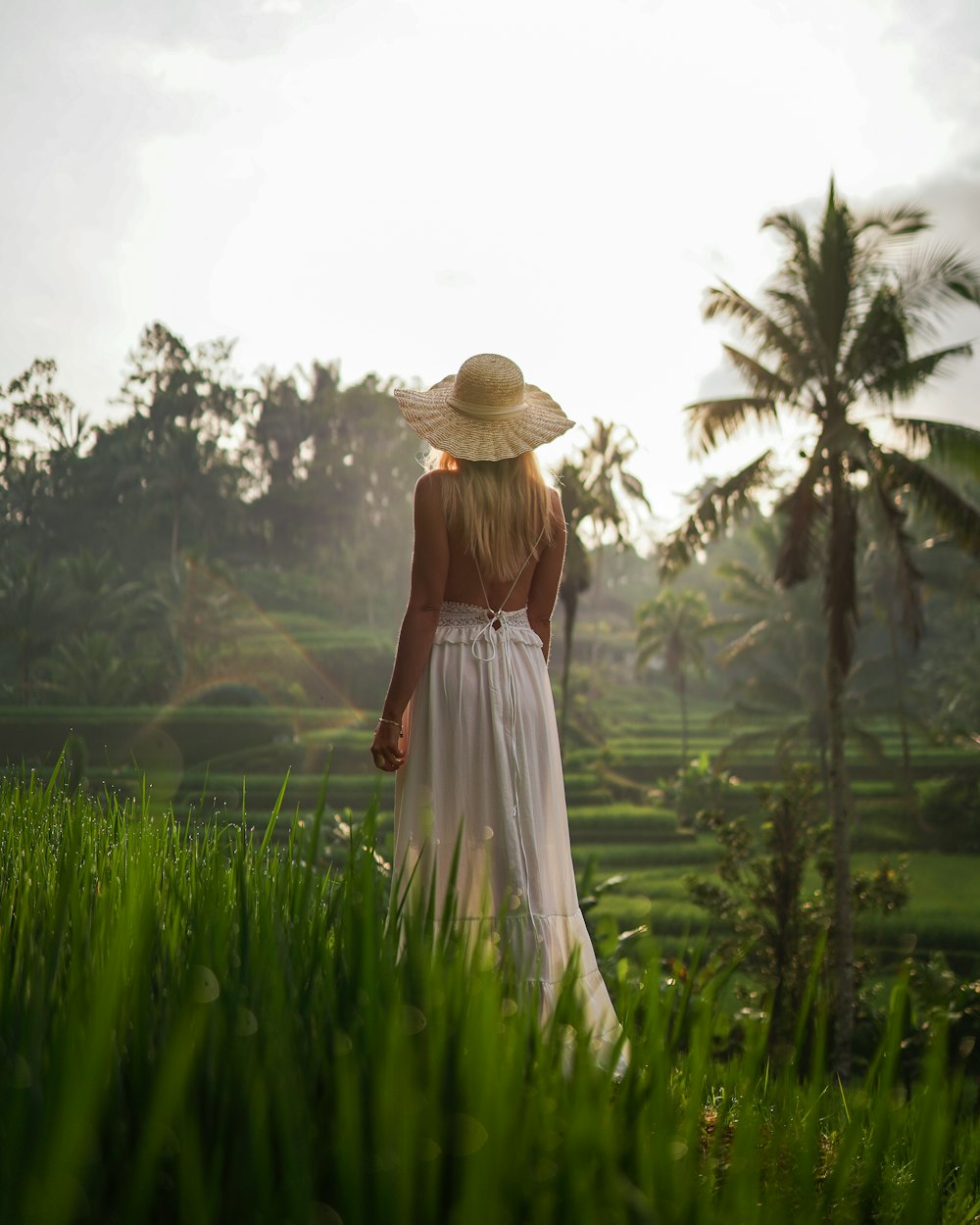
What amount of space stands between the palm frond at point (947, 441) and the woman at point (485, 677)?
11.1 meters

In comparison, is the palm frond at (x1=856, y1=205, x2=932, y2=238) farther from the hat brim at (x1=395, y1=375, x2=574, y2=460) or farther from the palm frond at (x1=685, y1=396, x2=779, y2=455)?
the hat brim at (x1=395, y1=375, x2=574, y2=460)

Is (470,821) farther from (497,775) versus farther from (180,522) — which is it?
(180,522)

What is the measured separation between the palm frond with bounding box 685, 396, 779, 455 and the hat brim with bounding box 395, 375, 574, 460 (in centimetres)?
1173

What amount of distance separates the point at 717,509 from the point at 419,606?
1180cm

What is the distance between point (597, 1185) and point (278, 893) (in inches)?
30.2

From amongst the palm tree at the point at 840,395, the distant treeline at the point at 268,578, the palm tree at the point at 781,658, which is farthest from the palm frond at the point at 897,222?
the palm tree at the point at 781,658

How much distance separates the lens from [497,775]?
255 cm

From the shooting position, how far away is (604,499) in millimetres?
27109

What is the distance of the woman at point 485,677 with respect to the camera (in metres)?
2.52

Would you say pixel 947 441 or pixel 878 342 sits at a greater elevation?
pixel 878 342

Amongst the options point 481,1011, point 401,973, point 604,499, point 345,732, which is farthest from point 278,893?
point 345,732

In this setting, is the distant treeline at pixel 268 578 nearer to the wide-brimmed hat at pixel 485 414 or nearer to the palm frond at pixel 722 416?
the palm frond at pixel 722 416

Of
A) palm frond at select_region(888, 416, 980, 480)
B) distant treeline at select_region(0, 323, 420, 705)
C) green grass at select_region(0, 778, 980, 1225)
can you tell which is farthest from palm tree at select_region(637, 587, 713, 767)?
green grass at select_region(0, 778, 980, 1225)

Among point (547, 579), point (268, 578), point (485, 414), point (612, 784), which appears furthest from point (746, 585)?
point (485, 414)
